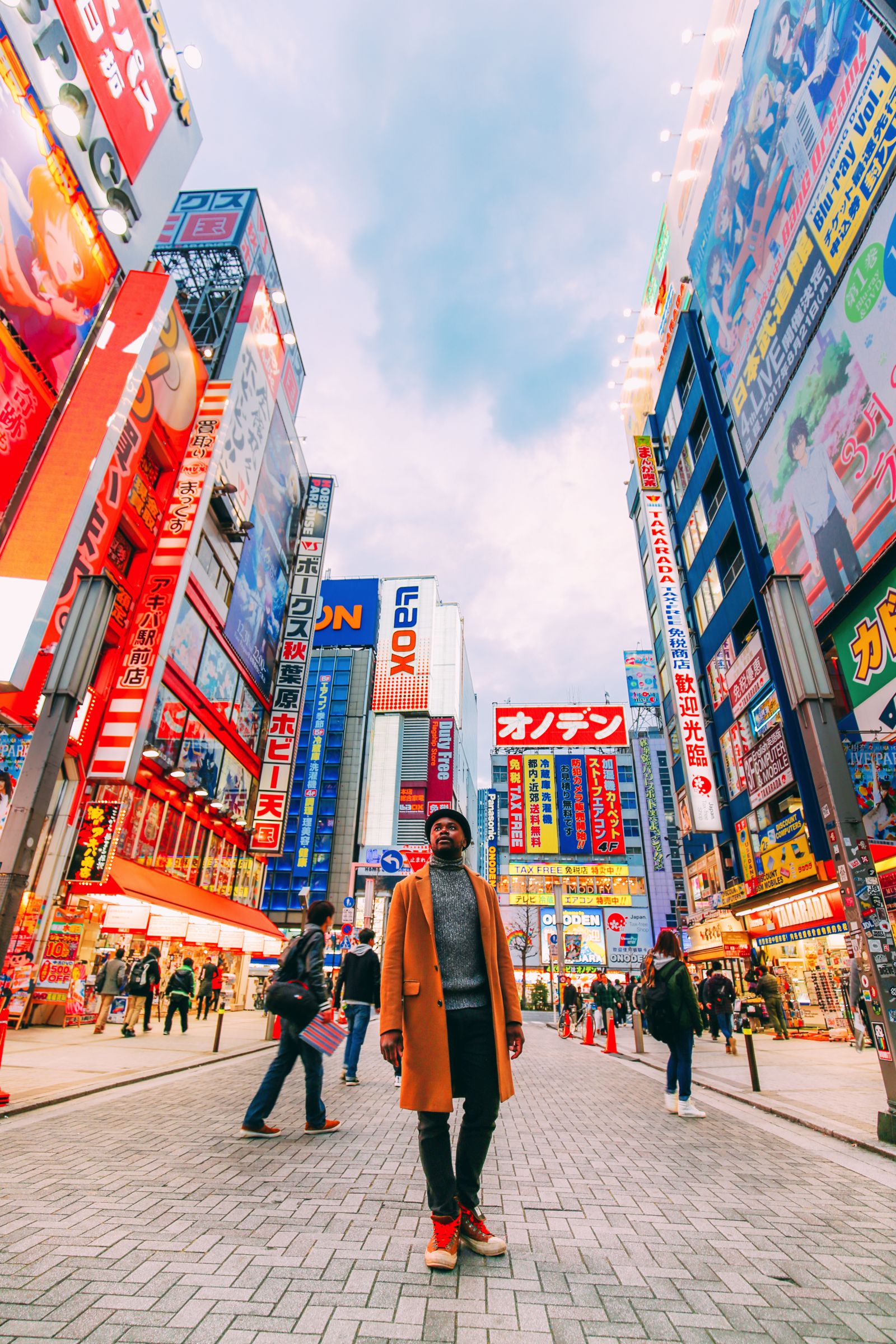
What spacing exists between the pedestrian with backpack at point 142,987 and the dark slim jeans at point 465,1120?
12686 mm

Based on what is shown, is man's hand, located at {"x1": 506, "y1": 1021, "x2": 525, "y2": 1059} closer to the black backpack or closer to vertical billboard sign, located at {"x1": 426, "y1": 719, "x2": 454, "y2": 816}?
the black backpack

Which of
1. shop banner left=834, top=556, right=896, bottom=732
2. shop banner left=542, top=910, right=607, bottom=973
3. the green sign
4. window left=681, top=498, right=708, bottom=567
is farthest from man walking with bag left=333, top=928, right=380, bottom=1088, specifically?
shop banner left=542, top=910, right=607, bottom=973

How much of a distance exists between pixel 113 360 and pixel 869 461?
16.3m

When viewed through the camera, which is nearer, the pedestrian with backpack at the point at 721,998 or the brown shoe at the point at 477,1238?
the brown shoe at the point at 477,1238

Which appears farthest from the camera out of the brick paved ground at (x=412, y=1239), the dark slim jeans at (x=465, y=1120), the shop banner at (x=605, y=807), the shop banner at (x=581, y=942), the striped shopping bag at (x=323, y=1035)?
the shop banner at (x=605, y=807)

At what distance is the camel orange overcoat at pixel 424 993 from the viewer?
305cm

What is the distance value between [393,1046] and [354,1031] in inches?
247

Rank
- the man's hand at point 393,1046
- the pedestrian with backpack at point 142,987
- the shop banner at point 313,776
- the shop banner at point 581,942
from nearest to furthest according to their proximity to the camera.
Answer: the man's hand at point 393,1046 → the pedestrian with backpack at point 142,987 → the shop banner at point 581,942 → the shop banner at point 313,776

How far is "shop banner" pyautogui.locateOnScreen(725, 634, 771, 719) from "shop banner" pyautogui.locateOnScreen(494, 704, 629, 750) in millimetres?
36910

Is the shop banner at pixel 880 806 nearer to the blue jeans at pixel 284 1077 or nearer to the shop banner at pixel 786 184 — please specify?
the blue jeans at pixel 284 1077

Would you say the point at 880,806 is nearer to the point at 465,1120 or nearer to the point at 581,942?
the point at 465,1120

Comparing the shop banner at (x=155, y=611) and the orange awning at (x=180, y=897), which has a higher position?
the shop banner at (x=155, y=611)

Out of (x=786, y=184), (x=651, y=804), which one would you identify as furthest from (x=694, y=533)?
(x=651, y=804)

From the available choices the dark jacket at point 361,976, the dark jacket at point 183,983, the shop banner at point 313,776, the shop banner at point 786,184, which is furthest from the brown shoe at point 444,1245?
the shop banner at point 313,776
